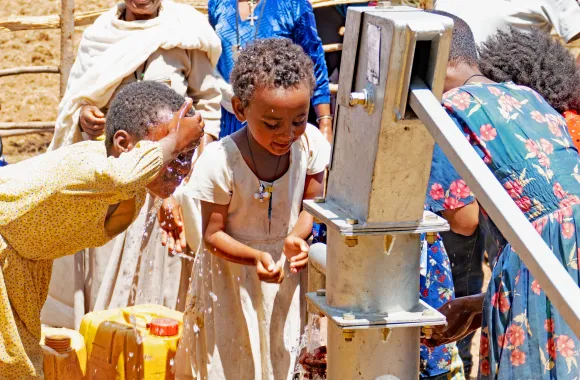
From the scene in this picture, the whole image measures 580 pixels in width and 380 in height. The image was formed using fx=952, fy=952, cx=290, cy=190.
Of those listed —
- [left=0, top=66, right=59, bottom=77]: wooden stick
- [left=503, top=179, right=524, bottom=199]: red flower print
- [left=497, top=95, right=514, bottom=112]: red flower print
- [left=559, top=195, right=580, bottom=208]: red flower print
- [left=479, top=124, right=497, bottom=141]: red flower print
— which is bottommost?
[left=0, top=66, right=59, bottom=77]: wooden stick

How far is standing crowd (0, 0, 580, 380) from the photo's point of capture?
2.49 m

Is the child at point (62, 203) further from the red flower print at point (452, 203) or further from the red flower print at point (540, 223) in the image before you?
the red flower print at point (540, 223)

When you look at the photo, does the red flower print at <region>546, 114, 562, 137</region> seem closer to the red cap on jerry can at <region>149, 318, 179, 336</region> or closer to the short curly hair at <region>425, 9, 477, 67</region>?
the short curly hair at <region>425, 9, 477, 67</region>

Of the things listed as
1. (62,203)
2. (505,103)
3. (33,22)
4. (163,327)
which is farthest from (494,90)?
(33,22)

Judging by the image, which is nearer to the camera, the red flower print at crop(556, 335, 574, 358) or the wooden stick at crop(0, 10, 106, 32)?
the red flower print at crop(556, 335, 574, 358)

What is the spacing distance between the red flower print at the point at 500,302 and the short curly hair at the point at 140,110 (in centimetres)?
109

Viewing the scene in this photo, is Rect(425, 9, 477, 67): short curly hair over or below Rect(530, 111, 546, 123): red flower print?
over

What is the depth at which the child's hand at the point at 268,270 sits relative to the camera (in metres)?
3.15

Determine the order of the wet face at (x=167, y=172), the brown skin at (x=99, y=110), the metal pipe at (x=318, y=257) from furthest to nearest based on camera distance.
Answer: the brown skin at (x=99, y=110) < the wet face at (x=167, y=172) < the metal pipe at (x=318, y=257)

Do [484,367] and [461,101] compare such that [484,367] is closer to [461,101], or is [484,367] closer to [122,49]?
[461,101]

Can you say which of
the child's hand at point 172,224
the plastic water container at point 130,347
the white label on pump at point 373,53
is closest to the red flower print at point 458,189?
the white label on pump at point 373,53

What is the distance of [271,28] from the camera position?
4.84 meters

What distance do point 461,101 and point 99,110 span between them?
255 centimetres

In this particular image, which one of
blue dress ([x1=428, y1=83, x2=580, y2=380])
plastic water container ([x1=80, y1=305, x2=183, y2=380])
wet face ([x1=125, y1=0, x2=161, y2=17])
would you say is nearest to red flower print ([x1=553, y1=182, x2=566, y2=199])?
blue dress ([x1=428, y1=83, x2=580, y2=380])
